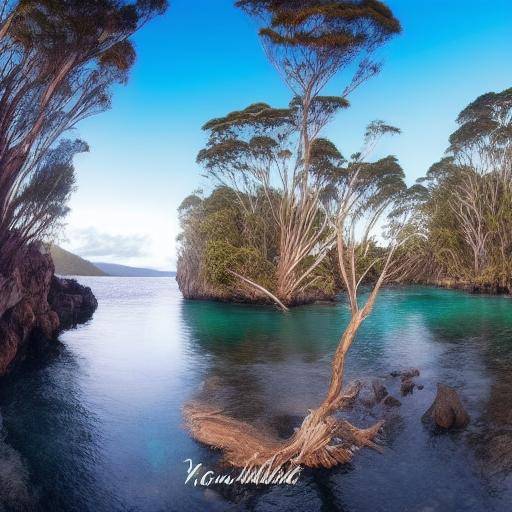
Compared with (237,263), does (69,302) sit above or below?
below

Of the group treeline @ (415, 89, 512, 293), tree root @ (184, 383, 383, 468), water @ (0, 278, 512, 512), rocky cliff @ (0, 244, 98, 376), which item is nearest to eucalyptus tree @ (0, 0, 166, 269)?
rocky cliff @ (0, 244, 98, 376)

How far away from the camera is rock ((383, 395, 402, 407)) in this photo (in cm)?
1202

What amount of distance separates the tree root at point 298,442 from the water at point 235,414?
0.95 ft

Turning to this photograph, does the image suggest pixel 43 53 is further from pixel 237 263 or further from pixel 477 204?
pixel 477 204

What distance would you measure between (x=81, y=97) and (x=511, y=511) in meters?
24.9

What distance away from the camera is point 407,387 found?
44.3 ft

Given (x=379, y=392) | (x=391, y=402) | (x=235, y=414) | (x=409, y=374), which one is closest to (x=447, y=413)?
(x=391, y=402)

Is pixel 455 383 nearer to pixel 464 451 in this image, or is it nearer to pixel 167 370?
pixel 464 451

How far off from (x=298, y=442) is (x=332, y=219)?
2495cm

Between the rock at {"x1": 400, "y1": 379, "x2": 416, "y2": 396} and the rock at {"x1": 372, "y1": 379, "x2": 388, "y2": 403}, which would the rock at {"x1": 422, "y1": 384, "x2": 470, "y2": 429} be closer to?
the rock at {"x1": 372, "y1": 379, "x2": 388, "y2": 403}

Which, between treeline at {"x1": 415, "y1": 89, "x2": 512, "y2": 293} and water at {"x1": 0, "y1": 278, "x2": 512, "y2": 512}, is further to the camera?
treeline at {"x1": 415, "y1": 89, "x2": 512, "y2": 293}

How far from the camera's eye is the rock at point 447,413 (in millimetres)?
10241

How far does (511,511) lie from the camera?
6.95m

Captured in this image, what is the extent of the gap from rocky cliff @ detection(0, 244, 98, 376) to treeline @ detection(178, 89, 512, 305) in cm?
1277
